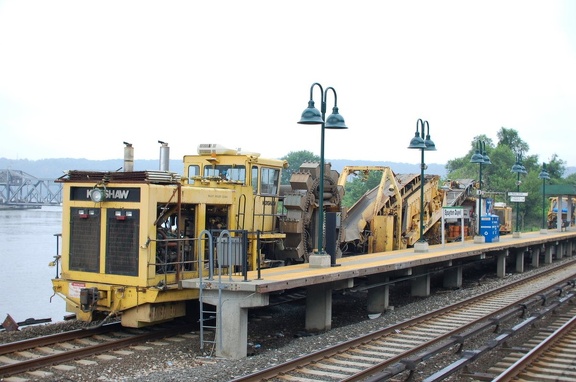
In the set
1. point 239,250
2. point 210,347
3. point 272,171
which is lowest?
point 210,347

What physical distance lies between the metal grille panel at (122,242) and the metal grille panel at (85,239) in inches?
Result: 11.7

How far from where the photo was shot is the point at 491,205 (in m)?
40.0

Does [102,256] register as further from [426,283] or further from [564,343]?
[426,283]

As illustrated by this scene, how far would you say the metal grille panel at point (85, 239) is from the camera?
12.2 meters

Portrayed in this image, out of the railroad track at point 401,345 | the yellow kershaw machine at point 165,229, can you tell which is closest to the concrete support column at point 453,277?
the railroad track at point 401,345

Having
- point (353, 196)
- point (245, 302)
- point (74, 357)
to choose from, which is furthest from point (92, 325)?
point (353, 196)

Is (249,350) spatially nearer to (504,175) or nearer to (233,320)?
(233,320)

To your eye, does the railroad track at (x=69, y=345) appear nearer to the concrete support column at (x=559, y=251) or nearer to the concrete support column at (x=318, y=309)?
the concrete support column at (x=318, y=309)

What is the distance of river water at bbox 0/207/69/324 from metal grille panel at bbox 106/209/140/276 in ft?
27.7

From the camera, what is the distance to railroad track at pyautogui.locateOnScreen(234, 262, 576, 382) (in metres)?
9.37

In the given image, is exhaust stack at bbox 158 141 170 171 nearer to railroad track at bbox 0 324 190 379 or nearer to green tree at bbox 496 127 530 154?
railroad track at bbox 0 324 190 379

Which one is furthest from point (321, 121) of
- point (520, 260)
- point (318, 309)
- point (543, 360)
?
point (520, 260)

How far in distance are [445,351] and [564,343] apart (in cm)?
240

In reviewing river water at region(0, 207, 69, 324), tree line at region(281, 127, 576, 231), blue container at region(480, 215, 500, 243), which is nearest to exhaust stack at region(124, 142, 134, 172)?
river water at region(0, 207, 69, 324)
